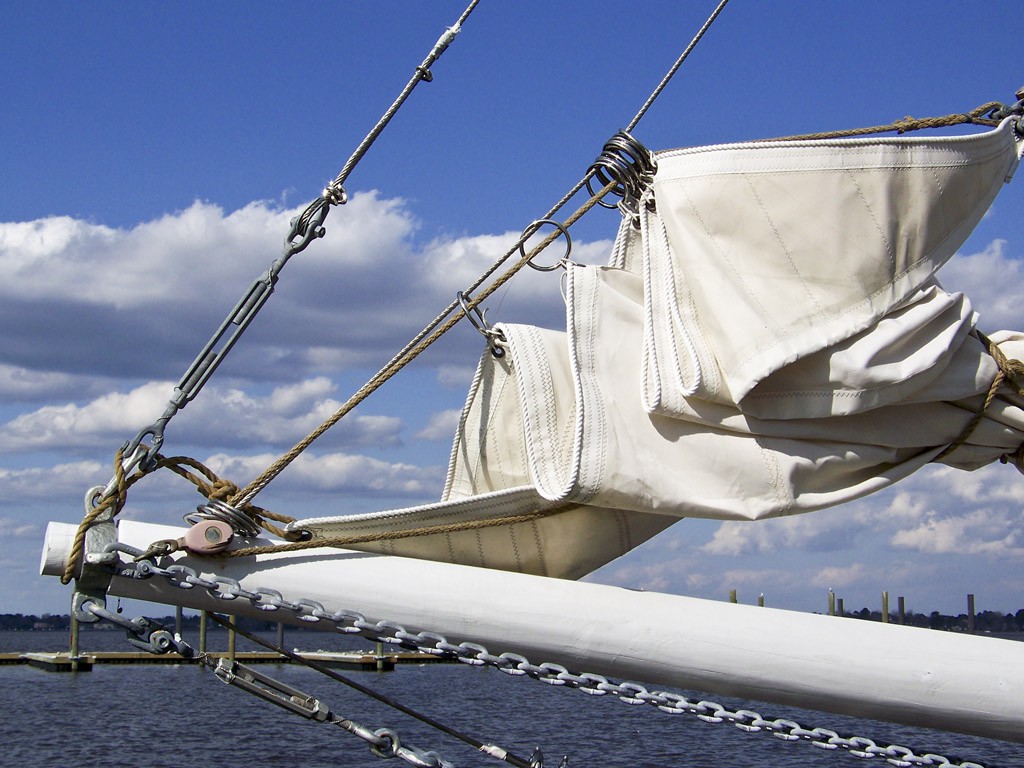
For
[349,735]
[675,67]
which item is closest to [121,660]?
[349,735]

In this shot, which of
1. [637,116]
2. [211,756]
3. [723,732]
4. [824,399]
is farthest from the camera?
[723,732]

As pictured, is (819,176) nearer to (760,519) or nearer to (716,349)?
(716,349)

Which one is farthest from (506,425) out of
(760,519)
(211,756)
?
(211,756)

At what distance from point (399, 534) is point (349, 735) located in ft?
90.3

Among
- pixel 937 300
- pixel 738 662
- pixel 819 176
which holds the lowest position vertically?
pixel 738 662

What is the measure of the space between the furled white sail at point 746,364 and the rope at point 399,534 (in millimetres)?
23

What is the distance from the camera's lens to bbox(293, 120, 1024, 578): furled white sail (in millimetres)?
3467

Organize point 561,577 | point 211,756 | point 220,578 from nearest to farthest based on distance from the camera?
point 220,578 → point 561,577 → point 211,756

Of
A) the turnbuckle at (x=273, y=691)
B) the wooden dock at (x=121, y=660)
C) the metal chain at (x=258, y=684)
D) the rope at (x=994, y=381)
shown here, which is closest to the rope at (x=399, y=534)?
the metal chain at (x=258, y=684)

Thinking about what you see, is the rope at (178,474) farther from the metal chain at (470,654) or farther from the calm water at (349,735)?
the calm water at (349,735)

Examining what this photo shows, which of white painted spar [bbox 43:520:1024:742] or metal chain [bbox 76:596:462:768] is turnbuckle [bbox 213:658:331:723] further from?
white painted spar [bbox 43:520:1024:742]

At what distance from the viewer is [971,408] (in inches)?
152

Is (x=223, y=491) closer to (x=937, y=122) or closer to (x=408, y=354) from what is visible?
(x=408, y=354)

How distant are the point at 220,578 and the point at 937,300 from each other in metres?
2.28
